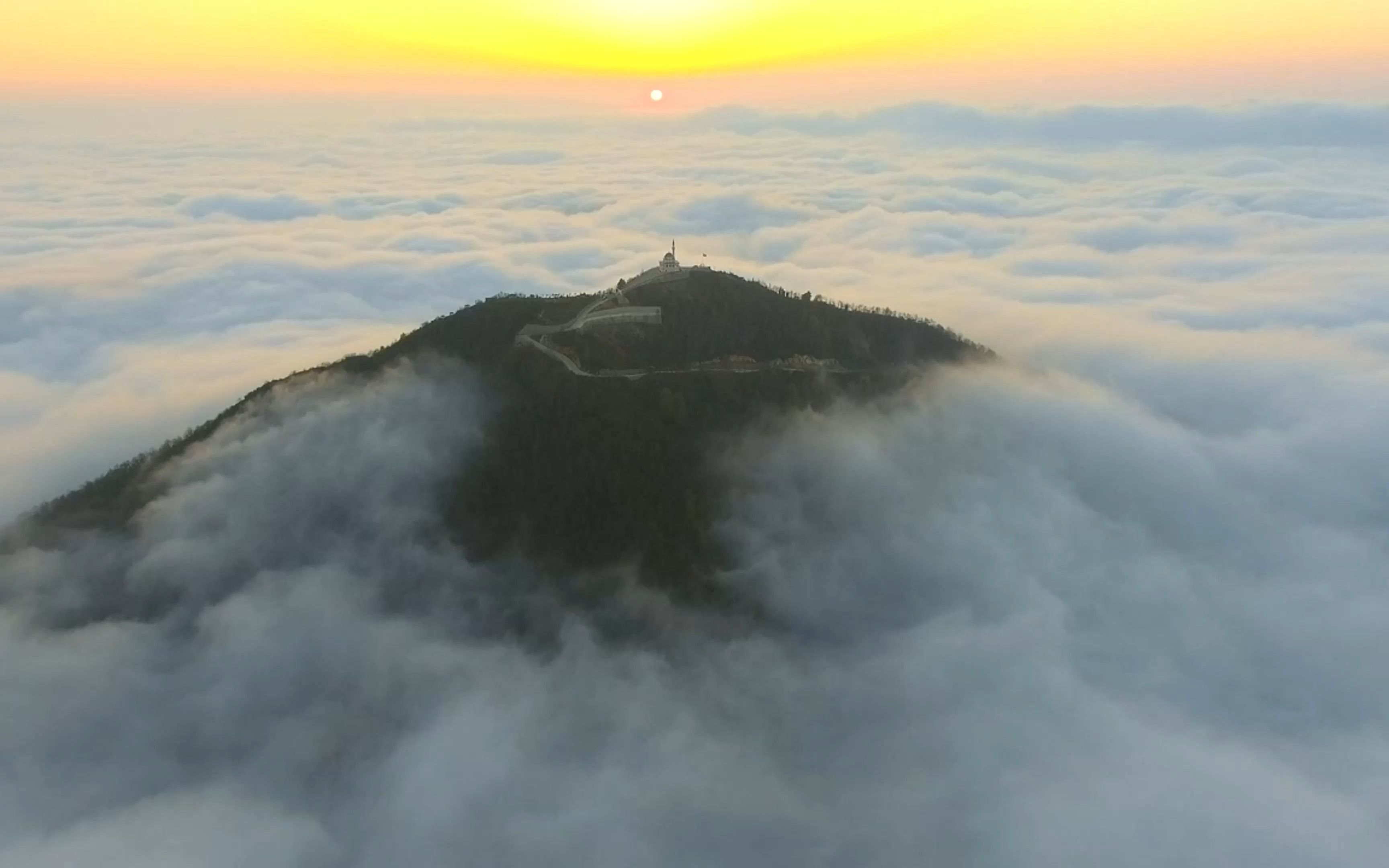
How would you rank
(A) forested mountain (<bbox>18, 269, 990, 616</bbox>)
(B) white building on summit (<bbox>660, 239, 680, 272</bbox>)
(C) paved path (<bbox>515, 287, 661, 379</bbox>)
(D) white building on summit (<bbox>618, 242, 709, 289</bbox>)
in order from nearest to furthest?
1. (A) forested mountain (<bbox>18, 269, 990, 616</bbox>)
2. (C) paved path (<bbox>515, 287, 661, 379</bbox>)
3. (D) white building on summit (<bbox>618, 242, 709, 289</bbox>)
4. (B) white building on summit (<bbox>660, 239, 680, 272</bbox>)

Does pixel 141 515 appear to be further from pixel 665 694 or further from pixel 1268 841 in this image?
pixel 1268 841

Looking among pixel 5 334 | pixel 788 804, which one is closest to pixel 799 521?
pixel 788 804

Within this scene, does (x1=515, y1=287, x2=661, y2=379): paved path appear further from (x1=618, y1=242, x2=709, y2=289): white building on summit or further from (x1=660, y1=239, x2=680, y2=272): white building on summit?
(x1=660, y1=239, x2=680, y2=272): white building on summit

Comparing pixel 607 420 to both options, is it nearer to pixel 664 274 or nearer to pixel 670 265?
pixel 664 274

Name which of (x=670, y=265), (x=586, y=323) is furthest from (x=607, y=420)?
(x=670, y=265)

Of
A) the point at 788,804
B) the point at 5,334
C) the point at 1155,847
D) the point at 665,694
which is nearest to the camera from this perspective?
the point at 1155,847

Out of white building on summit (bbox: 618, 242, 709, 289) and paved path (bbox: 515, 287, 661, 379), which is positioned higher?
white building on summit (bbox: 618, 242, 709, 289)

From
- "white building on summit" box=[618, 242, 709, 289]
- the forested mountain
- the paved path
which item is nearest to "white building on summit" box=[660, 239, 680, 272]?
"white building on summit" box=[618, 242, 709, 289]

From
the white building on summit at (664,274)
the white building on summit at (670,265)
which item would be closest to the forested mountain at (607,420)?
the white building on summit at (664,274)
